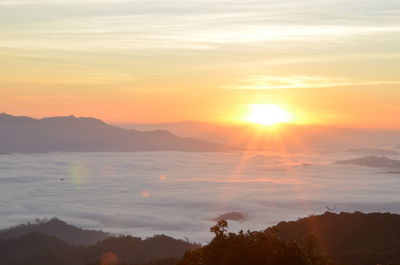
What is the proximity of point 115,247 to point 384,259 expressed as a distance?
249 ft

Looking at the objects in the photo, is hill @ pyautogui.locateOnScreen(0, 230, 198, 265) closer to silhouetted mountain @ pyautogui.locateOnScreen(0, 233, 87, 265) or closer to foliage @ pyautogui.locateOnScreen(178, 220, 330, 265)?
silhouetted mountain @ pyautogui.locateOnScreen(0, 233, 87, 265)

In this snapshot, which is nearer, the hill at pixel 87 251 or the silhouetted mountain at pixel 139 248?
the hill at pixel 87 251

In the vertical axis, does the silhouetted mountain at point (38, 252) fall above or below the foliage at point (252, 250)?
above

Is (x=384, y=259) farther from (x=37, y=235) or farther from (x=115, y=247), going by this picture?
(x=37, y=235)

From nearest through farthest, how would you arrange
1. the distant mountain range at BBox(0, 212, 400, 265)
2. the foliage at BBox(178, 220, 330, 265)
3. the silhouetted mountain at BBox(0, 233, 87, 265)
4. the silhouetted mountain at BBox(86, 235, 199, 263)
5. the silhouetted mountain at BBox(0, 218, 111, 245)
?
the foliage at BBox(178, 220, 330, 265)
the distant mountain range at BBox(0, 212, 400, 265)
the silhouetted mountain at BBox(0, 233, 87, 265)
the silhouetted mountain at BBox(86, 235, 199, 263)
the silhouetted mountain at BBox(0, 218, 111, 245)

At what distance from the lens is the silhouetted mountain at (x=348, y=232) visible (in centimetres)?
8394

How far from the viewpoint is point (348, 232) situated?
95.2 metres

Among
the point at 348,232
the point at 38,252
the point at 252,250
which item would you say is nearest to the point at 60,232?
the point at 38,252

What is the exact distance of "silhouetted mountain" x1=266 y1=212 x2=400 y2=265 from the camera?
275 ft

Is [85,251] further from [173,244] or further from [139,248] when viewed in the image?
[173,244]

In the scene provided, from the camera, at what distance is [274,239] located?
938 inches

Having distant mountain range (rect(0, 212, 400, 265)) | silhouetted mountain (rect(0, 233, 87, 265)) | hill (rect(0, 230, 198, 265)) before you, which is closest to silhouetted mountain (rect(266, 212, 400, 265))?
distant mountain range (rect(0, 212, 400, 265))

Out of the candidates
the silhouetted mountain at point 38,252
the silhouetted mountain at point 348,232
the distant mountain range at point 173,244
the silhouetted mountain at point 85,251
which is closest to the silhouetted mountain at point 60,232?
the distant mountain range at point 173,244

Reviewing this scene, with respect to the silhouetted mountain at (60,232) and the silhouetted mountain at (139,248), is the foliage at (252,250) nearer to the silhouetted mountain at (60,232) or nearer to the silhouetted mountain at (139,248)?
the silhouetted mountain at (139,248)
